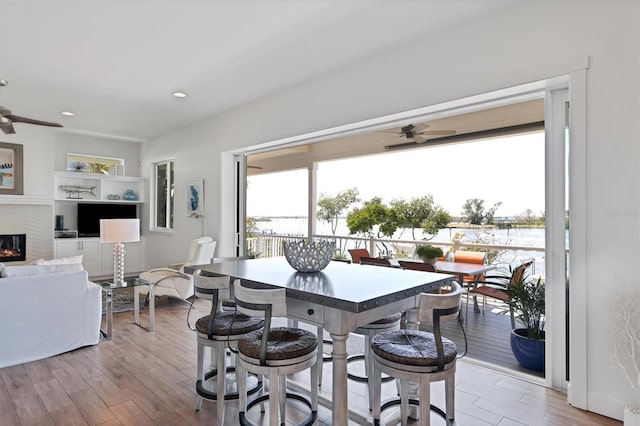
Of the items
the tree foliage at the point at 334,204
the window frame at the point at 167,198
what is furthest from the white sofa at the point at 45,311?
the tree foliage at the point at 334,204

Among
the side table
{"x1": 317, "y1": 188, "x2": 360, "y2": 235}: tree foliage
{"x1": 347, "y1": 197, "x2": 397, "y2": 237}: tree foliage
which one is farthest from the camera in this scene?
{"x1": 317, "y1": 188, "x2": 360, "y2": 235}: tree foliage

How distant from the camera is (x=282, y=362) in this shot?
190 centimetres

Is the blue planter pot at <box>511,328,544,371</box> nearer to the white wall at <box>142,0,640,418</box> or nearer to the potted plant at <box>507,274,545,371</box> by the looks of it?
the potted plant at <box>507,274,545,371</box>

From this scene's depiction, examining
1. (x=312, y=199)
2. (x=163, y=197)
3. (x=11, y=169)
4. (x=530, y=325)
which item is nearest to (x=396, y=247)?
(x=312, y=199)

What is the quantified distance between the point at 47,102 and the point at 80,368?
3945 mm

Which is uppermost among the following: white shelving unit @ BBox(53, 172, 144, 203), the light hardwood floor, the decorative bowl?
white shelving unit @ BBox(53, 172, 144, 203)

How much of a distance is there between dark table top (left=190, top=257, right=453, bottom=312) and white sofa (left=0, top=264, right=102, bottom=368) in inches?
59.6

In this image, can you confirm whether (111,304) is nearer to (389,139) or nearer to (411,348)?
(411,348)

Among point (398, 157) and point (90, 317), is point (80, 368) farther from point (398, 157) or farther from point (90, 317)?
point (398, 157)

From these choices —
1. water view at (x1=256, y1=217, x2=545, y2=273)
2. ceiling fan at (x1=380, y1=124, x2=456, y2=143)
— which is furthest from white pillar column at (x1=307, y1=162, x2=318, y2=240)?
ceiling fan at (x1=380, y1=124, x2=456, y2=143)

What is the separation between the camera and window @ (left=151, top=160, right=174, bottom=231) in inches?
285

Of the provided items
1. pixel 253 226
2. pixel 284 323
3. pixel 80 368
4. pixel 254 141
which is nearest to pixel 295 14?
pixel 254 141

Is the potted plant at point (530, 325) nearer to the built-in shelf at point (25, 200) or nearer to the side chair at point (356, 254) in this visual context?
the side chair at point (356, 254)

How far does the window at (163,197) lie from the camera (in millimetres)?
7234
